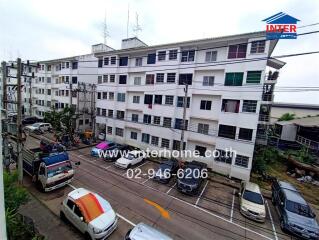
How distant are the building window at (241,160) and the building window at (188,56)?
1247 centimetres

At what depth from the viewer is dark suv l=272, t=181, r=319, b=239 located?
34.4 feet

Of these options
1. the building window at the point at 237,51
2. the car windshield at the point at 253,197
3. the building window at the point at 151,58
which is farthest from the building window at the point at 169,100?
the car windshield at the point at 253,197

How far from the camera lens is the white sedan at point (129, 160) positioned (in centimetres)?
1848

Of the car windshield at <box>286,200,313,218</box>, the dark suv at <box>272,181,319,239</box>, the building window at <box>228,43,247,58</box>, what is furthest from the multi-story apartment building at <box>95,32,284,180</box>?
the car windshield at <box>286,200,313,218</box>

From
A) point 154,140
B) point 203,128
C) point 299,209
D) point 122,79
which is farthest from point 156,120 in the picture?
point 299,209

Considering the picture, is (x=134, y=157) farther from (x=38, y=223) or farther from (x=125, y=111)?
(x=38, y=223)

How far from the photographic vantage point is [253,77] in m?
16.9

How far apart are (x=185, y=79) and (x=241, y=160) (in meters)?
11.3

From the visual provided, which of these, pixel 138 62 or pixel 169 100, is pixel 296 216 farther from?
pixel 138 62

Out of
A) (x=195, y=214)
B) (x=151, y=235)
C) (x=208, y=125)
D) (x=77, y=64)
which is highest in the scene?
(x=77, y=64)

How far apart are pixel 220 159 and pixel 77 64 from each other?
3074 centimetres

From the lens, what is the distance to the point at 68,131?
2503cm

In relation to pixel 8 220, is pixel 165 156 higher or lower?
lower

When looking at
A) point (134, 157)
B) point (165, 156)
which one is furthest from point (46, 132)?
point (165, 156)
